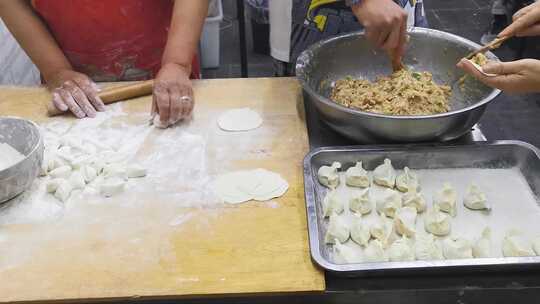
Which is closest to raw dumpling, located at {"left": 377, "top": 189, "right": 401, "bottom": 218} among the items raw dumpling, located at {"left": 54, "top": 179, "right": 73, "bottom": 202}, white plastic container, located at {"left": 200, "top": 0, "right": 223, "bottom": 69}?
raw dumpling, located at {"left": 54, "top": 179, "right": 73, "bottom": 202}

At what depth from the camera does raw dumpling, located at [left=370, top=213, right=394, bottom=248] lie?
956 mm

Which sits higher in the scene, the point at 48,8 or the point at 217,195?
the point at 48,8

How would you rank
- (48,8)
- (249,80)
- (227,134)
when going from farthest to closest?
(249,80), (48,8), (227,134)

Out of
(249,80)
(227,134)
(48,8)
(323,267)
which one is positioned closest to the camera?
(323,267)

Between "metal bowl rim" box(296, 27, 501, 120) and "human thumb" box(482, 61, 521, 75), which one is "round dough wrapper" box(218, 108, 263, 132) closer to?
"metal bowl rim" box(296, 27, 501, 120)

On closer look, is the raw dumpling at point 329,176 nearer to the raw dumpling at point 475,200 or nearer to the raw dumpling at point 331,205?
the raw dumpling at point 331,205

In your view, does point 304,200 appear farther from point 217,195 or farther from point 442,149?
point 442,149

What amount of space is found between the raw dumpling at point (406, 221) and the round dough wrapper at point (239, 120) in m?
0.51

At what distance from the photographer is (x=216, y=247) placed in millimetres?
952

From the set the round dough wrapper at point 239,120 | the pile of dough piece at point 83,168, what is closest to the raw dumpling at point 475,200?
the round dough wrapper at point 239,120

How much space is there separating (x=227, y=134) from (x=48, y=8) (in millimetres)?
760

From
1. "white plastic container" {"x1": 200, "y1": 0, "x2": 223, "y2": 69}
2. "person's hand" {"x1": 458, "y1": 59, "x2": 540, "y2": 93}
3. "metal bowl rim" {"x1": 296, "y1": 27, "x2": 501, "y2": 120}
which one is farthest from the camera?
"white plastic container" {"x1": 200, "y1": 0, "x2": 223, "y2": 69}

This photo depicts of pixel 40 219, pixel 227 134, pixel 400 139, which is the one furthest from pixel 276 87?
pixel 40 219

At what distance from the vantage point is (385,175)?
111cm
